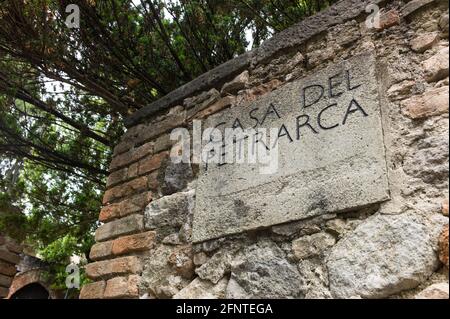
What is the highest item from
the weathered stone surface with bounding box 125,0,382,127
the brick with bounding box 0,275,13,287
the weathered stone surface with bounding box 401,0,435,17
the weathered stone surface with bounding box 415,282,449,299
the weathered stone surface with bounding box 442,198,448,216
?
the weathered stone surface with bounding box 125,0,382,127

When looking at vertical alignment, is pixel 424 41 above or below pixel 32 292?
above

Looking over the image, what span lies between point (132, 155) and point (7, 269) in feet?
8.74

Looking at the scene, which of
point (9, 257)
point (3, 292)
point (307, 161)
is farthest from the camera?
point (9, 257)

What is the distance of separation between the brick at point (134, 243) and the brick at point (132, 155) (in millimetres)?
457

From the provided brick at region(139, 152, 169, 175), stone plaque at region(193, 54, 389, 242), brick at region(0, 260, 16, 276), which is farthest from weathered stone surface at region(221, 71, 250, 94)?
brick at region(0, 260, 16, 276)

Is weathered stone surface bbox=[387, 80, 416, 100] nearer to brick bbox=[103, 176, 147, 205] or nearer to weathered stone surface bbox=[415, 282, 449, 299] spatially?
weathered stone surface bbox=[415, 282, 449, 299]

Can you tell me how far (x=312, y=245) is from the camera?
1.37 m

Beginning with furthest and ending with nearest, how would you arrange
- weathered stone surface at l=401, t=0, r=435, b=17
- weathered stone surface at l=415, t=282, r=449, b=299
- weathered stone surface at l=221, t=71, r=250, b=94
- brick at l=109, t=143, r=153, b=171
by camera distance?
brick at l=109, t=143, r=153, b=171 → weathered stone surface at l=221, t=71, r=250, b=94 → weathered stone surface at l=401, t=0, r=435, b=17 → weathered stone surface at l=415, t=282, r=449, b=299

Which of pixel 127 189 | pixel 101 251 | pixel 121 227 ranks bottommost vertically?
pixel 101 251

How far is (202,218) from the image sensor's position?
171cm

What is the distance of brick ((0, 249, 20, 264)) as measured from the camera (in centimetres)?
399

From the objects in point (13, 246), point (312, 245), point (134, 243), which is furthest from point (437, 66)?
point (13, 246)

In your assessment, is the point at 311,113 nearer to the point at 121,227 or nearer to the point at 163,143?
the point at 163,143

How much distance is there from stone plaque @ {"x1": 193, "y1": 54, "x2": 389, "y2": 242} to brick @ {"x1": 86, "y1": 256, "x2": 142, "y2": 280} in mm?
340
